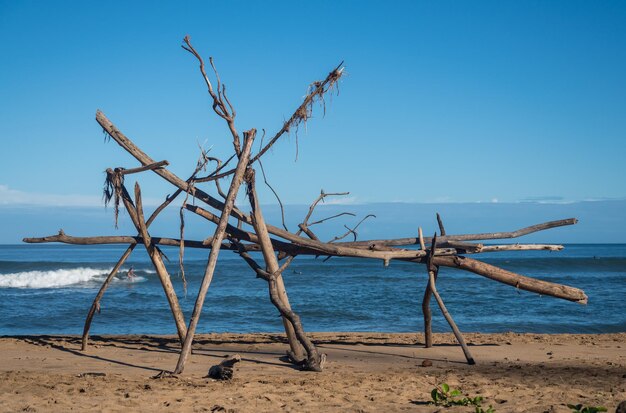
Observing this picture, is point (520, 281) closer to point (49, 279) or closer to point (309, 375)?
point (309, 375)

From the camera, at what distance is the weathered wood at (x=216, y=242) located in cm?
780

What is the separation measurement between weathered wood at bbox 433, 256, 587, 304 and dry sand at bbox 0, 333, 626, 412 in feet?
3.03

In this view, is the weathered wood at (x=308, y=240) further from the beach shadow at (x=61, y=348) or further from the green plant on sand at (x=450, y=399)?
the green plant on sand at (x=450, y=399)

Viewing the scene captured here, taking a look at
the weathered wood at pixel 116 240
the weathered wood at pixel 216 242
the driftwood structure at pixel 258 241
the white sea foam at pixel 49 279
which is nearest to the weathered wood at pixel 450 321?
the driftwood structure at pixel 258 241

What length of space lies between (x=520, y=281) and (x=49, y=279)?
89.7 ft

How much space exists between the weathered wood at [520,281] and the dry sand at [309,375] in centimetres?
92

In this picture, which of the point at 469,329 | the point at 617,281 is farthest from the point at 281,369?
the point at 617,281

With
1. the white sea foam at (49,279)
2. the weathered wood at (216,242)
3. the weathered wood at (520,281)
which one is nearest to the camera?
the weathered wood at (216,242)

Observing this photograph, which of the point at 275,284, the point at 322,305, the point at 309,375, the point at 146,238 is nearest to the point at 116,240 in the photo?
the point at 146,238

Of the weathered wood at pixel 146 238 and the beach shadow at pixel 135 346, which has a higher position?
the weathered wood at pixel 146 238

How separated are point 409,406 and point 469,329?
914 cm

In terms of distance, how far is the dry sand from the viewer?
6.61 metres

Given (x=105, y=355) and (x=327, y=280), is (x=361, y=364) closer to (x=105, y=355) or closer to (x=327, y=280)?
(x=105, y=355)

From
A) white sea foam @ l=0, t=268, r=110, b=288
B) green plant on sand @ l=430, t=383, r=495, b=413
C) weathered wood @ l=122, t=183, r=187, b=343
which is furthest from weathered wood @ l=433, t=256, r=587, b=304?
white sea foam @ l=0, t=268, r=110, b=288
